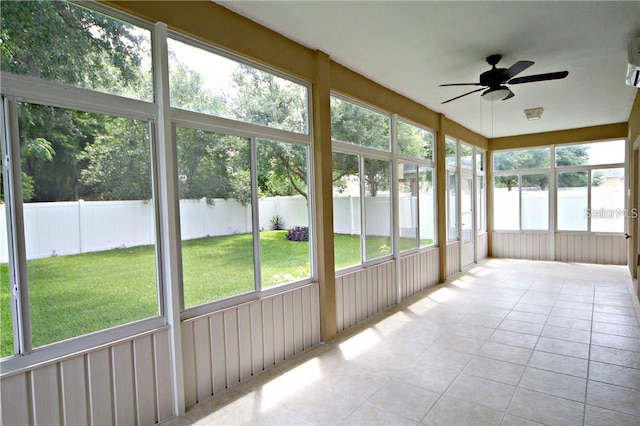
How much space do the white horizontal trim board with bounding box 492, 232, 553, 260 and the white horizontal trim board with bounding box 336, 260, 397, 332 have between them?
205 inches

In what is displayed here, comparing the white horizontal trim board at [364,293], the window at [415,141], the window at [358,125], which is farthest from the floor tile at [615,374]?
the window at [415,141]

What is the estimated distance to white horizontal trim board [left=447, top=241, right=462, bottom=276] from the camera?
22.0ft

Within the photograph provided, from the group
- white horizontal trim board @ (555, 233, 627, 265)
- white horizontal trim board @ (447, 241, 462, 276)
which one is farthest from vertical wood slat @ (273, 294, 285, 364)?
white horizontal trim board @ (555, 233, 627, 265)

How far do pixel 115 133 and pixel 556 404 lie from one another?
3501 millimetres

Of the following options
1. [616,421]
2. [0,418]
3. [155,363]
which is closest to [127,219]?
[155,363]

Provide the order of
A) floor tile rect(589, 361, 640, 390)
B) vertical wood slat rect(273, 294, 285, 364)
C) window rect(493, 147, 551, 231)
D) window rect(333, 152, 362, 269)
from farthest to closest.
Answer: window rect(493, 147, 551, 231), window rect(333, 152, 362, 269), vertical wood slat rect(273, 294, 285, 364), floor tile rect(589, 361, 640, 390)

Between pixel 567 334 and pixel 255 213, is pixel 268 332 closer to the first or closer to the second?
pixel 255 213

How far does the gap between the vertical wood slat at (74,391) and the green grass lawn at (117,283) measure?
159 millimetres

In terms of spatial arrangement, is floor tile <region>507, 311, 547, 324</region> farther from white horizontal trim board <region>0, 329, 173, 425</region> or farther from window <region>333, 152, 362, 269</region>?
white horizontal trim board <region>0, 329, 173, 425</region>

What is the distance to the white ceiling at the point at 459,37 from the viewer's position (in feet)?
9.12

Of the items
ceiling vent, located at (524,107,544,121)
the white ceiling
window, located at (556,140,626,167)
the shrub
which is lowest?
the shrub

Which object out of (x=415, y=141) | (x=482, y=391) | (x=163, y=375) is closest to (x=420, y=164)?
(x=415, y=141)

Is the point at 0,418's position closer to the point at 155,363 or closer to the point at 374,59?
the point at 155,363

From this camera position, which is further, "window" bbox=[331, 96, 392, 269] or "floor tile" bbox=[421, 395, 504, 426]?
"window" bbox=[331, 96, 392, 269]
